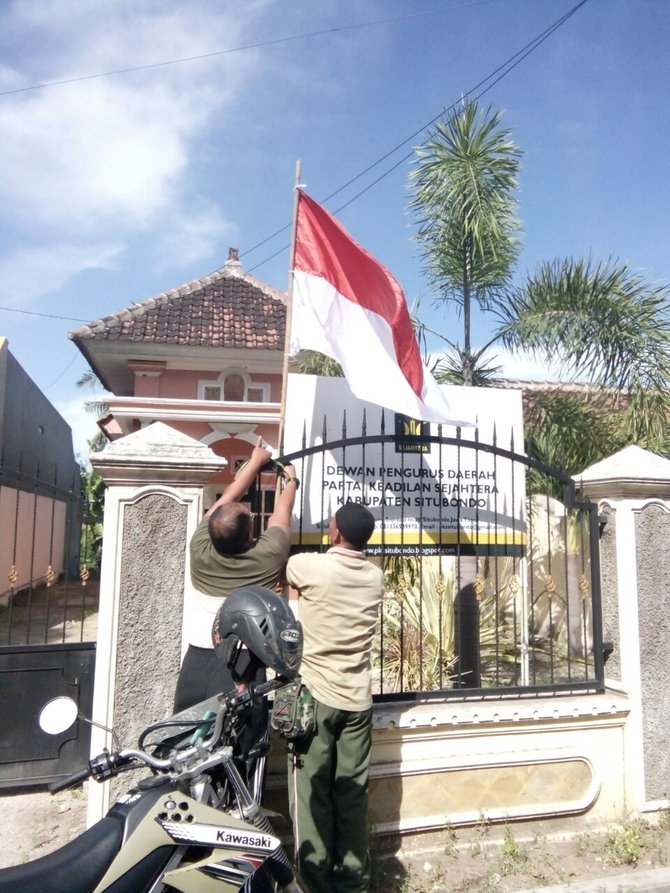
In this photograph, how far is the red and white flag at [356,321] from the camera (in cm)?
411

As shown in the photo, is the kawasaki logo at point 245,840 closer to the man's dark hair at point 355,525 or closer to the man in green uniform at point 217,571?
the man in green uniform at point 217,571

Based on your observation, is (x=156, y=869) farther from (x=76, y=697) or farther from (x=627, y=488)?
(x=627, y=488)

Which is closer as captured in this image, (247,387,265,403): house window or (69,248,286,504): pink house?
(69,248,286,504): pink house

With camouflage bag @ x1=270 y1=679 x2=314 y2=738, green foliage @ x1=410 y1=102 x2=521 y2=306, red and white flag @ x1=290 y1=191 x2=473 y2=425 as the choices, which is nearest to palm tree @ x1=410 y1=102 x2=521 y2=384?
green foliage @ x1=410 y1=102 x2=521 y2=306

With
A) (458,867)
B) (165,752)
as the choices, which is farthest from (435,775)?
(165,752)

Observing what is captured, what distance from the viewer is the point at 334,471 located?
413cm

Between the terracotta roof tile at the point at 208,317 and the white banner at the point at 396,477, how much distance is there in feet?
25.8

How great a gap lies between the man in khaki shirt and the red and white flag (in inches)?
48.7

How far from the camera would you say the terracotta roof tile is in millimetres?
12086

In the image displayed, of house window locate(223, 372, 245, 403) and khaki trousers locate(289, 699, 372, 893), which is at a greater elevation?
house window locate(223, 372, 245, 403)

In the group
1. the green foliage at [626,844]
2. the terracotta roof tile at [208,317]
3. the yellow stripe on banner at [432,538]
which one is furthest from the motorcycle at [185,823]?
the terracotta roof tile at [208,317]

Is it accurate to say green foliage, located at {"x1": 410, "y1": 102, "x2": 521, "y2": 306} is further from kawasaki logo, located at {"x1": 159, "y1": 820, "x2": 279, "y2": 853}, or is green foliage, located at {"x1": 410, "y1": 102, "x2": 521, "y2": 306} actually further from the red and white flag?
kawasaki logo, located at {"x1": 159, "y1": 820, "x2": 279, "y2": 853}

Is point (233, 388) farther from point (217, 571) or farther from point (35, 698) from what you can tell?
point (217, 571)

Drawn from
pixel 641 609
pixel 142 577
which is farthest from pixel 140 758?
pixel 641 609
